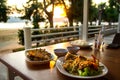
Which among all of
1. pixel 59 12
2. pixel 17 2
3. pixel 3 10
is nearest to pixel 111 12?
pixel 59 12

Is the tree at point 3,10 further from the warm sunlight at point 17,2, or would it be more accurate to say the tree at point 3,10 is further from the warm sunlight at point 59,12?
the warm sunlight at point 59,12

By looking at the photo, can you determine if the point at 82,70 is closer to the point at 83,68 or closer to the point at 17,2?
the point at 83,68

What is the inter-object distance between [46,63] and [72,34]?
431 centimetres

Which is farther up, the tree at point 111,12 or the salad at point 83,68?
the tree at point 111,12

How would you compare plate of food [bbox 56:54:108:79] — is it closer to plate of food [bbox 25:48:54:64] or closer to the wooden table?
the wooden table

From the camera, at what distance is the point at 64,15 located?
5297 mm

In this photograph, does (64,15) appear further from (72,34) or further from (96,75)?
(96,75)

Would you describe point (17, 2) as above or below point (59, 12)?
above

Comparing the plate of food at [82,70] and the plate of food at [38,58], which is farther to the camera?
the plate of food at [38,58]

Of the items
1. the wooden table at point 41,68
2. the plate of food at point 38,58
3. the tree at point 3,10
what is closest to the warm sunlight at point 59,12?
the tree at point 3,10

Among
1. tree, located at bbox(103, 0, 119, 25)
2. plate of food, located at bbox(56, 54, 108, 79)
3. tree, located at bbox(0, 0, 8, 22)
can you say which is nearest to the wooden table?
plate of food, located at bbox(56, 54, 108, 79)

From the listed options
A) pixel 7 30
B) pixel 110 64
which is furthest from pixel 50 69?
pixel 7 30

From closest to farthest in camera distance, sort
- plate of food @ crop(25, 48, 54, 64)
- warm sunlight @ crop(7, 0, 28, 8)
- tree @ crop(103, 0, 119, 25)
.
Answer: plate of food @ crop(25, 48, 54, 64), tree @ crop(103, 0, 119, 25), warm sunlight @ crop(7, 0, 28, 8)

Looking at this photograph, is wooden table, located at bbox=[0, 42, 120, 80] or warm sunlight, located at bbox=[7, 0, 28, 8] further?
warm sunlight, located at bbox=[7, 0, 28, 8]
